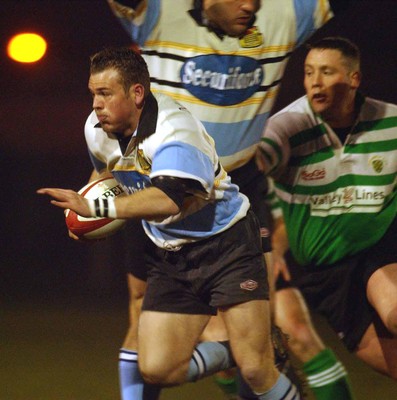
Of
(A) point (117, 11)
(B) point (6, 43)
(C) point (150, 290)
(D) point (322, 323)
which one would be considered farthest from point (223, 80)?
(B) point (6, 43)

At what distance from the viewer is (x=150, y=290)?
12.9 ft

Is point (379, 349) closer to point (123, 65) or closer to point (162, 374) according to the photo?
point (162, 374)

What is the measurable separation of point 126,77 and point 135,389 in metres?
1.23

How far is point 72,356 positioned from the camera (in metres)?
5.52

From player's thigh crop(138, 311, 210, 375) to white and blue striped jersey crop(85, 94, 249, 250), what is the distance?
257 mm

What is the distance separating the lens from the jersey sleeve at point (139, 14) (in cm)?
396

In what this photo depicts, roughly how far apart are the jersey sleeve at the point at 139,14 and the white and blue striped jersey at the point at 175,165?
1.28 feet

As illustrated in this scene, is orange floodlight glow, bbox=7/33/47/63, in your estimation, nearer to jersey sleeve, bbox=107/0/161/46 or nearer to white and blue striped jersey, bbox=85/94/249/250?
jersey sleeve, bbox=107/0/161/46

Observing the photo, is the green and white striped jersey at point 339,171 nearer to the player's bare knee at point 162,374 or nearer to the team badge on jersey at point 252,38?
the team badge on jersey at point 252,38

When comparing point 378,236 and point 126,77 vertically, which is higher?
point 126,77

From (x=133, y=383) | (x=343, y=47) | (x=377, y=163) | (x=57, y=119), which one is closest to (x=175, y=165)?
(x=133, y=383)

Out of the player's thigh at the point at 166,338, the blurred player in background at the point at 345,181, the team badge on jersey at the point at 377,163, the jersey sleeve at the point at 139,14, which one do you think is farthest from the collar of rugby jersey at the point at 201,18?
the player's thigh at the point at 166,338

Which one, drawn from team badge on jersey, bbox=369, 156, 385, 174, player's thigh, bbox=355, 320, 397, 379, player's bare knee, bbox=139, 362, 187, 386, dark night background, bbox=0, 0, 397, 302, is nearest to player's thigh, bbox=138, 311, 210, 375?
player's bare knee, bbox=139, 362, 187, 386

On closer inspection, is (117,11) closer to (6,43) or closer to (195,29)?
(195,29)
